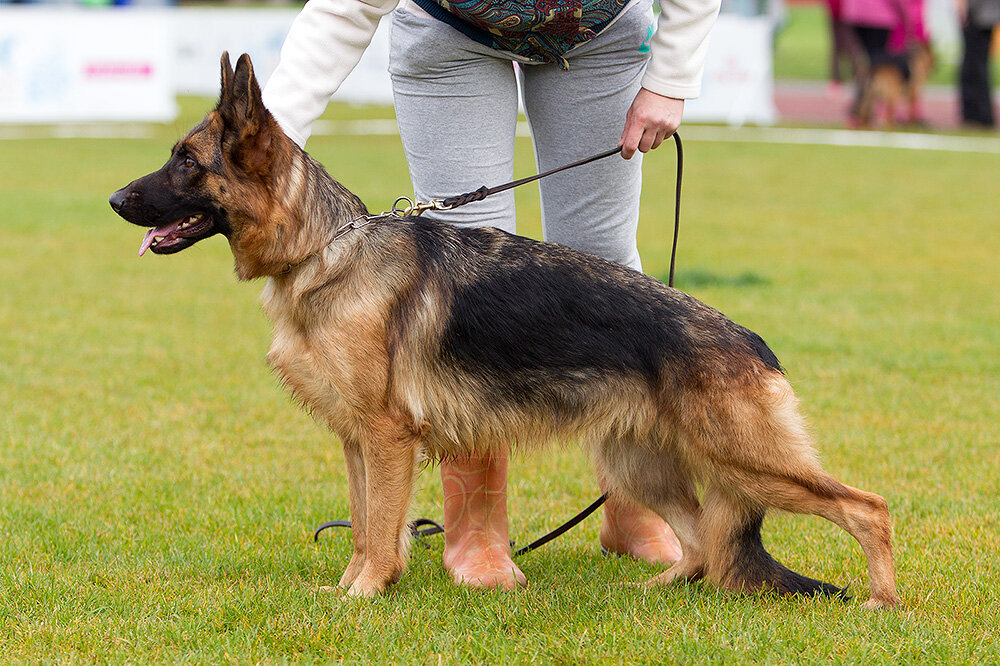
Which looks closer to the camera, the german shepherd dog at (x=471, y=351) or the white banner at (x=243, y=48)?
the german shepherd dog at (x=471, y=351)

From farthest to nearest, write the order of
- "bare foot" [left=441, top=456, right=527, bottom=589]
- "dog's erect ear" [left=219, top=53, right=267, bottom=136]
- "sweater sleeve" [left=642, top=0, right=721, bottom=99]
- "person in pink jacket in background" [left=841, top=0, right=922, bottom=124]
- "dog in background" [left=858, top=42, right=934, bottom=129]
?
"dog in background" [left=858, top=42, right=934, bottom=129], "person in pink jacket in background" [left=841, top=0, right=922, bottom=124], "bare foot" [left=441, top=456, right=527, bottom=589], "sweater sleeve" [left=642, top=0, right=721, bottom=99], "dog's erect ear" [left=219, top=53, right=267, bottom=136]

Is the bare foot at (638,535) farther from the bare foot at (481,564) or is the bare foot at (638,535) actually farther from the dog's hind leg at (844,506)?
the dog's hind leg at (844,506)

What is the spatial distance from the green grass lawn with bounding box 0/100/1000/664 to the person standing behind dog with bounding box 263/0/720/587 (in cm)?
32

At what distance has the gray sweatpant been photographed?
3826 mm

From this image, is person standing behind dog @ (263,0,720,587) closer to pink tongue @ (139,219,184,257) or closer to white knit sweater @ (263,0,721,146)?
white knit sweater @ (263,0,721,146)

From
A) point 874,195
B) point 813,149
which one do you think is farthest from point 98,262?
point 813,149

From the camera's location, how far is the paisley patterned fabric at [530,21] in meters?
3.55

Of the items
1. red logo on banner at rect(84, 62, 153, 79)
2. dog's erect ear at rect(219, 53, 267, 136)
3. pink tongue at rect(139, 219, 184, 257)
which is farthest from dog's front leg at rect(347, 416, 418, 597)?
red logo on banner at rect(84, 62, 153, 79)

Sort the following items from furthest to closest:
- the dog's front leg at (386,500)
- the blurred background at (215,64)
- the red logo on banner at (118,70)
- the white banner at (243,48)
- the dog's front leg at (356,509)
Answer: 1. the white banner at (243,48)
2. the red logo on banner at (118,70)
3. the blurred background at (215,64)
4. the dog's front leg at (356,509)
5. the dog's front leg at (386,500)

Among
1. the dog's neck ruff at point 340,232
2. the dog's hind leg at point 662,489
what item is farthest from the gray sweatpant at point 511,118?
the dog's hind leg at point 662,489

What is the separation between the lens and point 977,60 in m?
19.9

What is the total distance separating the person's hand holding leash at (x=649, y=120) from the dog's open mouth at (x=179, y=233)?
137 cm

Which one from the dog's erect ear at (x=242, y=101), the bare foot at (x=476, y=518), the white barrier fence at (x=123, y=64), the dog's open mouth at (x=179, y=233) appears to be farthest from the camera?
the white barrier fence at (x=123, y=64)

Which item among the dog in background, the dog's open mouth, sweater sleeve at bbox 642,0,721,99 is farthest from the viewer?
the dog in background
